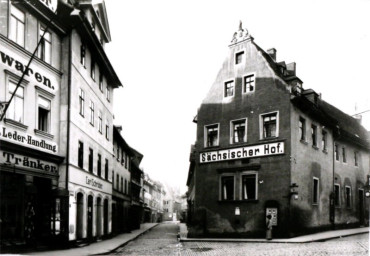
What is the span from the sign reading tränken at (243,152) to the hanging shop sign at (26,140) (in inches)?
384

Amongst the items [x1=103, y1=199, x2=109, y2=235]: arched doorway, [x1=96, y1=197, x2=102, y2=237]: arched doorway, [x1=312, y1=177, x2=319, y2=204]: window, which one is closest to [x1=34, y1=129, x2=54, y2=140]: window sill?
[x1=96, y1=197, x2=102, y2=237]: arched doorway

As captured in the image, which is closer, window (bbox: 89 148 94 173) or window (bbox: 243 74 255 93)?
window (bbox: 89 148 94 173)

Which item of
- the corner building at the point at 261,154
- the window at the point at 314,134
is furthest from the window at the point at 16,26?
the window at the point at 314,134

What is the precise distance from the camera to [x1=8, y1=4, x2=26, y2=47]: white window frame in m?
12.6

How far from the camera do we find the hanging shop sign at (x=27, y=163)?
12.6m

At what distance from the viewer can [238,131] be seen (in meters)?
22.4

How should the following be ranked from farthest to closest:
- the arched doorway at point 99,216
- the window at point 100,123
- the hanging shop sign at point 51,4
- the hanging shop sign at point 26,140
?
the window at point 100,123 < the arched doorway at point 99,216 < the hanging shop sign at point 51,4 < the hanging shop sign at point 26,140

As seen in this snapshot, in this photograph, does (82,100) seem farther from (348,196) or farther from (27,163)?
(348,196)

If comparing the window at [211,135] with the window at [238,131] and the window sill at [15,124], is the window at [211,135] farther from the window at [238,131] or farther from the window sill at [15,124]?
the window sill at [15,124]

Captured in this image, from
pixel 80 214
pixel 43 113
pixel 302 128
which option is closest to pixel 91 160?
pixel 80 214

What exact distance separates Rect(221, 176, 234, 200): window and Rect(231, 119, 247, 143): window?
81.5 inches

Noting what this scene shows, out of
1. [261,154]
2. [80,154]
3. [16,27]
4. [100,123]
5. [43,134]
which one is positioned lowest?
[80,154]

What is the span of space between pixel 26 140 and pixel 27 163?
0.80 m

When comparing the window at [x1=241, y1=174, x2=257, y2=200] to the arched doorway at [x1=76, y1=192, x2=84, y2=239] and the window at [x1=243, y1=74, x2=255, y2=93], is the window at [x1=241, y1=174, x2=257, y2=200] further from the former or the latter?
the arched doorway at [x1=76, y1=192, x2=84, y2=239]
